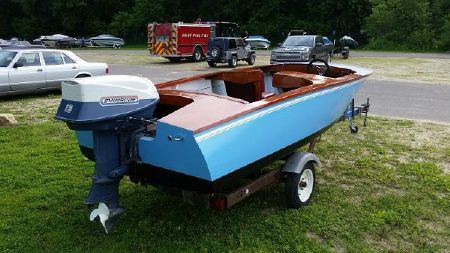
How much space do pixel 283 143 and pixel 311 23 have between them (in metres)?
46.1

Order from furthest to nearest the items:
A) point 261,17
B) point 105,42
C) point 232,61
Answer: point 261,17, point 105,42, point 232,61

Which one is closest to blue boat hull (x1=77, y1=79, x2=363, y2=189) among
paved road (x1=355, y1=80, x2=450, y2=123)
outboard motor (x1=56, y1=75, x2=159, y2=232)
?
outboard motor (x1=56, y1=75, x2=159, y2=232)

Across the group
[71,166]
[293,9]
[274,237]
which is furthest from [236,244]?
[293,9]

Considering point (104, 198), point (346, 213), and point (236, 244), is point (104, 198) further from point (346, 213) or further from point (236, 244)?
point (346, 213)

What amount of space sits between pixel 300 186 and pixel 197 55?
2172cm

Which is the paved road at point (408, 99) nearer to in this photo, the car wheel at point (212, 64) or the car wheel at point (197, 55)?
the car wheel at point (212, 64)

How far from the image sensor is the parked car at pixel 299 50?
67.3ft

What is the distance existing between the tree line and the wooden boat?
38010 mm

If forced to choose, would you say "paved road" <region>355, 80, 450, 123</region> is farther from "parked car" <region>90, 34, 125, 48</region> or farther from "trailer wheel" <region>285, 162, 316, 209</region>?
"parked car" <region>90, 34, 125, 48</region>

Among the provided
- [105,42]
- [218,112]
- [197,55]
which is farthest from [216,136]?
[105,42]

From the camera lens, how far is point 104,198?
12.4 feet

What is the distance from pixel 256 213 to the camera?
15.2 ft

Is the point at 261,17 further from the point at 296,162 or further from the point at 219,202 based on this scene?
the point at 219,202

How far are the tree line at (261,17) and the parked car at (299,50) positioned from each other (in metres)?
20.5
